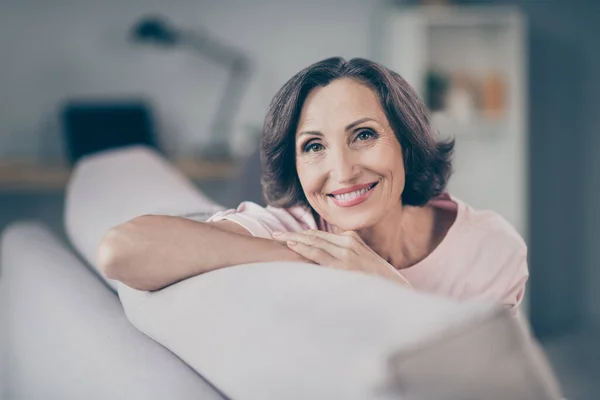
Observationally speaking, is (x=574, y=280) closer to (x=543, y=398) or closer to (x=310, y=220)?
(x=310, y=220)

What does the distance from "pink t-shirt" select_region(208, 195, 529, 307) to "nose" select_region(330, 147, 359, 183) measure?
0.48 ft

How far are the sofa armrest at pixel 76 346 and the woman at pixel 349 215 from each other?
88 mm

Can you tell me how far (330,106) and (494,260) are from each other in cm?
36

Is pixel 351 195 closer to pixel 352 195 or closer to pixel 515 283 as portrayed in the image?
pixel 352 195

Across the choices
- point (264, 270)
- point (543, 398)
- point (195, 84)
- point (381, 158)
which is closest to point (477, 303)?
point (543, 398)

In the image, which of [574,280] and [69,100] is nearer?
[69,100]

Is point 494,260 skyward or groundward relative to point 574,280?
skyward

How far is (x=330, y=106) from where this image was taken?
35.7 inches

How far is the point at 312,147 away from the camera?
93 centimetres

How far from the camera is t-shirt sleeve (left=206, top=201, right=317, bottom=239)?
0.97 m

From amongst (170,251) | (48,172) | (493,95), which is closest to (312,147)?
(170,251)

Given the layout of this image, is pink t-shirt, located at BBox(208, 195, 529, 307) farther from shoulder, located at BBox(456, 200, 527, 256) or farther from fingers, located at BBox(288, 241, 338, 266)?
fingers, located at BBox(288, 241, 338, 266)

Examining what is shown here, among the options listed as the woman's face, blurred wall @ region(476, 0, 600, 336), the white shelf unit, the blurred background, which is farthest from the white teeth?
blurred wall @ region(476, 0, 600, 336)

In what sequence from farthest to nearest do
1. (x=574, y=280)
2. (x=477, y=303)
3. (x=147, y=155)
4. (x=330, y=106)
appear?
(x=574, y=280) → (x=147, y=155) → (x=330, y=106) → (x=477, y=303)
